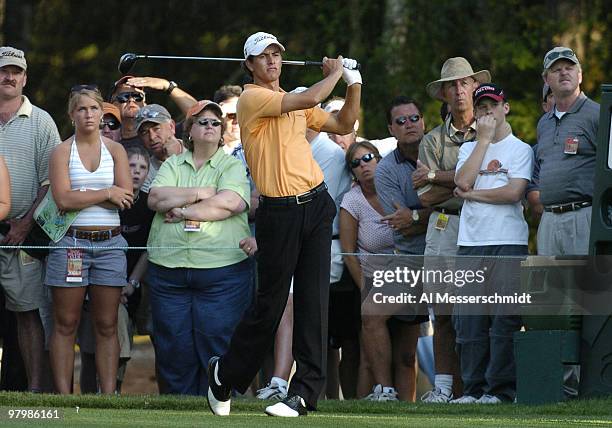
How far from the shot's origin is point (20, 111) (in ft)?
36.6

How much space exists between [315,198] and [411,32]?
10485 millimetres

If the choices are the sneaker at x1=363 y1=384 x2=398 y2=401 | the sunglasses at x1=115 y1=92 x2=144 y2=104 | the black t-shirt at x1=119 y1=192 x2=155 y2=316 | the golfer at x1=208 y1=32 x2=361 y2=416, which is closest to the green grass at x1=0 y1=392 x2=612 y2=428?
the golfer at x1=208 y1=32 x2=361 y2=416

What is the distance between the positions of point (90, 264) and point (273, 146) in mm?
2304

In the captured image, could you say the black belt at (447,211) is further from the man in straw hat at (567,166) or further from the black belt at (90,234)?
the black belt at (90,234)

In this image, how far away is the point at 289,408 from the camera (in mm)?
8766

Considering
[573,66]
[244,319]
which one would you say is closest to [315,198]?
[244,319]

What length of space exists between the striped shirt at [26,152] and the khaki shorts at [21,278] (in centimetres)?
30

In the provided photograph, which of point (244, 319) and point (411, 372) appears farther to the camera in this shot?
point (411, 372)

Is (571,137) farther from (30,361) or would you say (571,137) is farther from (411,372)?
(30,361)

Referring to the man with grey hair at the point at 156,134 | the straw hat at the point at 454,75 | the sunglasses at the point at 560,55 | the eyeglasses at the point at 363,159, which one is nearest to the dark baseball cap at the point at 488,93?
the sunglasses at the point at 560,55

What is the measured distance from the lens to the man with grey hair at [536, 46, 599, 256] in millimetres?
10250

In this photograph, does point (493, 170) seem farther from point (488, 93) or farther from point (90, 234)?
point (90, 234)

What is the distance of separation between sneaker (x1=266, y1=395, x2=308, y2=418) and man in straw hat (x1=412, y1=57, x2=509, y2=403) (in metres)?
1.88

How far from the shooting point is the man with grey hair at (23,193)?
35.4 ft
